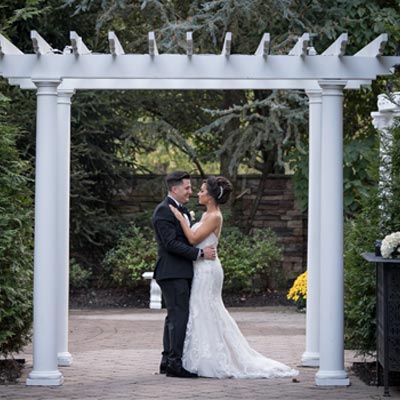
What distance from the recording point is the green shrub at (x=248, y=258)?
712 inches

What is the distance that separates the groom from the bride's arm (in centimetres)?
5

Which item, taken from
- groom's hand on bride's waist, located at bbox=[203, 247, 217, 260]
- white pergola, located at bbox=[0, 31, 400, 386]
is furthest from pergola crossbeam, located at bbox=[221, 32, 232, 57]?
groom's hand on bride's waist, located at bbox=[203, 247, 217, 260]

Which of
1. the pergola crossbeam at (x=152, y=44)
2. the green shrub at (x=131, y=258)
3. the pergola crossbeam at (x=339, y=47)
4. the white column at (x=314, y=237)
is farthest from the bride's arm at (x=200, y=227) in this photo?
the green shrub at (x=131, y=258)

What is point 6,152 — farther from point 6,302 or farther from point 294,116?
point 294,116

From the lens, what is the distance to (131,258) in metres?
18.4

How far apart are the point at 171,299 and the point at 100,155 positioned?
9979mm

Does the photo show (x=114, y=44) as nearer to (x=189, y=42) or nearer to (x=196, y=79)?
(x=189, y=42)

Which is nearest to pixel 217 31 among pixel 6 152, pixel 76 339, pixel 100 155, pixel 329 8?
pixel 329 8

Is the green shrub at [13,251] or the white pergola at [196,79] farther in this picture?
the green shrub at [13,251]

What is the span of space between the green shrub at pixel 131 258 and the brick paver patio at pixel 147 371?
2.70 metres

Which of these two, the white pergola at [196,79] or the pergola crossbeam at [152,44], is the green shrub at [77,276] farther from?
the pergola crossbeam at [152,44]

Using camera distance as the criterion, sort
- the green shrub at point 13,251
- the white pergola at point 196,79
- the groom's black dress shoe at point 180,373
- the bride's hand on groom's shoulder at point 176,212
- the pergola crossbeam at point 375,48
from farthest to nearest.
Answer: the bride's hand on groom's shoulder at point 176,212 < the groom's black dress shoe at point 180,373 < the green shrub at point 13,251 < the white pergola at point 196,79 < the pergola crossbeam at point 375,48

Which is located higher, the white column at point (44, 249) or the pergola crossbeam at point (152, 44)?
the pergola crossbeam at point (152, 44)

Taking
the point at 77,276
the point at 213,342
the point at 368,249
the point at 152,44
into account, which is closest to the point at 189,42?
the point at 152,44
